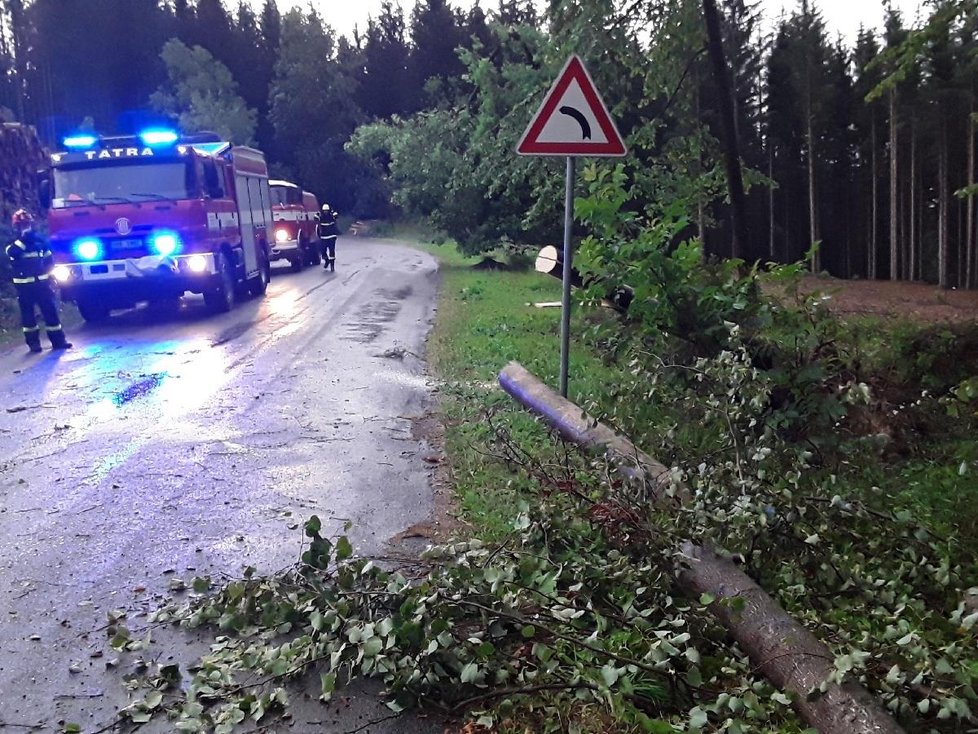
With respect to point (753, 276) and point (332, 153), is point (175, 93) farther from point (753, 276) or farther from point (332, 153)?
point (753, 276)

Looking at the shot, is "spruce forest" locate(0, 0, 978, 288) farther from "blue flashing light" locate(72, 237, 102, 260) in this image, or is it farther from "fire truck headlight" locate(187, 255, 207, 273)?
"blue flashing light" locate(72, 237, 102, 260)

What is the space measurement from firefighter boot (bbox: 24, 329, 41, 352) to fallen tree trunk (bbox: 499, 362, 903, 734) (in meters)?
10.1

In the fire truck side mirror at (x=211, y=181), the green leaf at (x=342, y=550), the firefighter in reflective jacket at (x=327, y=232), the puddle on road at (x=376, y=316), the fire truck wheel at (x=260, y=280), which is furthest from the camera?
the firefighter in reflective jacket at (x=327, y=232)

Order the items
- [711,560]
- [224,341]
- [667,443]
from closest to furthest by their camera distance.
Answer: [711,560] < [667,443] < [224,341]

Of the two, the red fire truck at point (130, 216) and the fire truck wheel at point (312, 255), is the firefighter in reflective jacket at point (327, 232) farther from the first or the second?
the red fire truck at point (130, 216)

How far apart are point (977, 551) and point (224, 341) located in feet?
33.7

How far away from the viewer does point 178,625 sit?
4047mm

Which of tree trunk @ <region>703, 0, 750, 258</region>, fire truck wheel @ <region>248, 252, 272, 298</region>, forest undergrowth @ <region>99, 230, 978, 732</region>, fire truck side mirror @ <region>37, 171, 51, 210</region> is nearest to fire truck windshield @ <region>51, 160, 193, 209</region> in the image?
fire truck side mirror @ <region>37, 171, 51, 210</region>

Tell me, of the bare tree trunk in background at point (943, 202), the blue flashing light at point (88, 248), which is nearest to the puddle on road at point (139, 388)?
the blue flashing light at point (88, 248)

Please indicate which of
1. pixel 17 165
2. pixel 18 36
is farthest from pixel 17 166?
pixel 18 36

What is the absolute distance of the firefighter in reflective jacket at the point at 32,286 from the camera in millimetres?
12086

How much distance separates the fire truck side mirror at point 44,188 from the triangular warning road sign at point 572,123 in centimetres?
1025

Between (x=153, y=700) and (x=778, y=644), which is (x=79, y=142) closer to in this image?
(x=153, y=700)

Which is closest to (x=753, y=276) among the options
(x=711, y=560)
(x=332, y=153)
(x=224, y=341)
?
(x=711, y=560)
